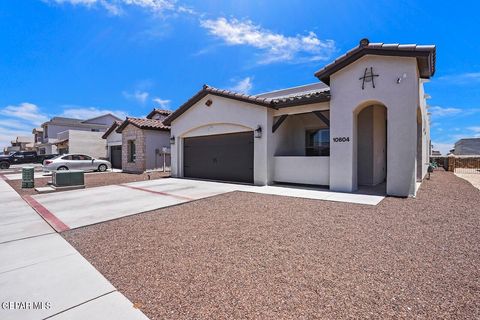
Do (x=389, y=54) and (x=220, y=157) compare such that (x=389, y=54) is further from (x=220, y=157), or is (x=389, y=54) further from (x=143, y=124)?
(x=143, y=124)

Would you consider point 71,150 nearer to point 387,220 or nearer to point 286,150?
point 286,150

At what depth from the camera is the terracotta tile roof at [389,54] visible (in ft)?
25.5

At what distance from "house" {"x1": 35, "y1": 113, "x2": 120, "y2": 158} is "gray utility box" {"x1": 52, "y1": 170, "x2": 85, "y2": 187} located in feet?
69.9

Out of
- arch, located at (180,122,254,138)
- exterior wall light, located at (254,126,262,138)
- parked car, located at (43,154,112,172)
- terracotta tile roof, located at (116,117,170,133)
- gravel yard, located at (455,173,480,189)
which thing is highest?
terracotta tile roof, located at (116,117,170,133)

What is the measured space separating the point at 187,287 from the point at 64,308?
51.8 inches

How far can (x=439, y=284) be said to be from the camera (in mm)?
2986

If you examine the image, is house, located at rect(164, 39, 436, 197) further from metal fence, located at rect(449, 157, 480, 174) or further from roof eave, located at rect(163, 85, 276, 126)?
metal fence, located at rect(449, 157, 480, 174)

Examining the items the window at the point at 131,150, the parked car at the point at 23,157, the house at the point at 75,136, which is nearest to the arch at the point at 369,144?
the window at the point at 131,150

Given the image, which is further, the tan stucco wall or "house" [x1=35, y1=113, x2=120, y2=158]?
"house" [x1=35, y1=113, x2=120, y2=158]

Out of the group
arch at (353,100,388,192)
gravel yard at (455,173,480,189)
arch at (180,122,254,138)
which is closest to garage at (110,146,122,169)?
arch at (180,122,254,138)

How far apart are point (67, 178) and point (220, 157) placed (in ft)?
24.6

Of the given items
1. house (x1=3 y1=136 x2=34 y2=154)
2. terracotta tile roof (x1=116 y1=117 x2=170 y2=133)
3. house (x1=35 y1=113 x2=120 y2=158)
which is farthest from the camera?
house (x1=3 y1=136 x2=34 y2=154)

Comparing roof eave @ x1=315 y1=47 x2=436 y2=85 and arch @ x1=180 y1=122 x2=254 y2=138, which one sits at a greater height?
roof eave @ x1=315 y1=47 x2=436 y2=85

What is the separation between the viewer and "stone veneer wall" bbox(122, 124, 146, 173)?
733 inches
